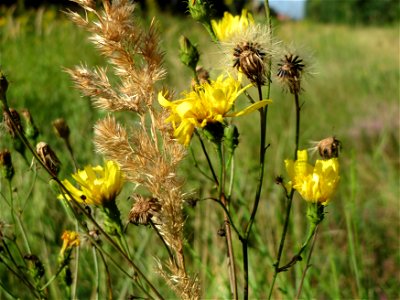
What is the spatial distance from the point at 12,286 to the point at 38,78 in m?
2.34

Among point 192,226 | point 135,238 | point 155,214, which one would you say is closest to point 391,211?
point 192,226

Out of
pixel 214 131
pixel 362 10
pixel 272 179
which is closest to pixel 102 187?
pixel 214 131

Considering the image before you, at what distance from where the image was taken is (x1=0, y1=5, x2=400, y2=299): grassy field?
61.7 inches

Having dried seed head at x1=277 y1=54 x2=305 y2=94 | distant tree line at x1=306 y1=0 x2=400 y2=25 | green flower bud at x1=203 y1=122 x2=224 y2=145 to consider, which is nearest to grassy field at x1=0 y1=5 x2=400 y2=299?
dried seed head at x1=277 y1=54 x2=305 y2=94

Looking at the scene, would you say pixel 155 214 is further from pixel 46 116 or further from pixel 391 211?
pixel 46 116

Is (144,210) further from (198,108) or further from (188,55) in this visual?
(188,55)

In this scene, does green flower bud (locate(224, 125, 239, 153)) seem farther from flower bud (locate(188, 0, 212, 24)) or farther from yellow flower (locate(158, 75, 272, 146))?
flower bud (locate(188, 0, 212, 24))

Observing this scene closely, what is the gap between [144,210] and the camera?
2.68 feet

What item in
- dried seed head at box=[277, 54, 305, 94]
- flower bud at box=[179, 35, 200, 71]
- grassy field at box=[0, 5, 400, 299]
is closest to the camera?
dried seed head at box=[277, 54, 305, 94]

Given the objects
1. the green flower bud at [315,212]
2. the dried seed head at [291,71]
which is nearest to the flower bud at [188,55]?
the dried seed head at [291,71]

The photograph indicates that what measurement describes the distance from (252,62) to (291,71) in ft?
0.38

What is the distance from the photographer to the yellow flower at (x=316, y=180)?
89 cm

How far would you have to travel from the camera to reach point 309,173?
3.01 ft

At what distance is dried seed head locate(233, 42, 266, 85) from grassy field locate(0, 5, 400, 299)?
9cm
